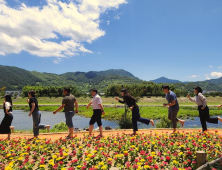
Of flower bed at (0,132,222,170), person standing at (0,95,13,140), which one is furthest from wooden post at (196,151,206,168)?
person standing at (0,95,13,140)

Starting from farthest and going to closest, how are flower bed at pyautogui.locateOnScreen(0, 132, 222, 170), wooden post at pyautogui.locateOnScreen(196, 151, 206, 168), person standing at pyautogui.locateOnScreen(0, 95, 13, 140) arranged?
1. person standing at pyautogui.locateOnScreen(0, 95, 13, 140)
2. flower bed at pyautogui.locateOnScreen(0, 132, 222, 170)
3. wooden post at pyautogui.locateOnScreen(196, 151, 206, 168)

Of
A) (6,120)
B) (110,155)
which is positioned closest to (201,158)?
(110,155)

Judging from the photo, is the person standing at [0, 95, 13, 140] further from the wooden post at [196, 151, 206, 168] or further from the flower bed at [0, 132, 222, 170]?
the wooden post at [196, 151, 206, 168]

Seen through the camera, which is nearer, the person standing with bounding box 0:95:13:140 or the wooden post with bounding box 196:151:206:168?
the wooden post with bounding box 196:151:206:168

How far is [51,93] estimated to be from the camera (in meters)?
107

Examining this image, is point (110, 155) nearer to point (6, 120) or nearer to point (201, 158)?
point (201, 158)

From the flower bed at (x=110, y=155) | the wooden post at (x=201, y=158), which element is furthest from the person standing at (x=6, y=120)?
the wooden post at (x=201, y=158)

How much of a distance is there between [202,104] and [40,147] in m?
6.79

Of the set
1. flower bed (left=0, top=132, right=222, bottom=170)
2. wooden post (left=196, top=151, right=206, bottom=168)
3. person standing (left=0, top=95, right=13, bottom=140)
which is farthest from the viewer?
person standing (left=0, top=95, right=13, bottom=140)

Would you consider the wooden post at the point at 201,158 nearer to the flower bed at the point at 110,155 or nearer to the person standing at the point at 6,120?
the flower bed at the point at 110,155

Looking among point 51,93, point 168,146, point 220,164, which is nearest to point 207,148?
point 168,146

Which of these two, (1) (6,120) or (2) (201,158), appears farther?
(1) (6,120)

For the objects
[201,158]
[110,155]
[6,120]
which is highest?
[6,120]

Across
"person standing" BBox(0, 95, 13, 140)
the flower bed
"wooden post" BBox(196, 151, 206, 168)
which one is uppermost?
"person standing" BBox(0, 95, 13, 140)
